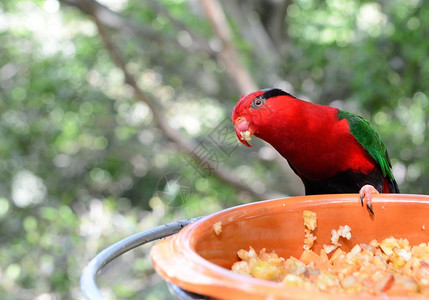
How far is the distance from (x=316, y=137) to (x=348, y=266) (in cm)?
70

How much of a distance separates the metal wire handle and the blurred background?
92.9 inches

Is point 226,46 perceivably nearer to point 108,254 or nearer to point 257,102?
point 257,102

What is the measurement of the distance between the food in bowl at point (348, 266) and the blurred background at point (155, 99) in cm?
250

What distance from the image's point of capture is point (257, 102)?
150 centimetres

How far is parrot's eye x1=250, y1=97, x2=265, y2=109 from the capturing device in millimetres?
1486

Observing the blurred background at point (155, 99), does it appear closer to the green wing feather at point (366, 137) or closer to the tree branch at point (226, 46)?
the tree branch at point (226, 46)

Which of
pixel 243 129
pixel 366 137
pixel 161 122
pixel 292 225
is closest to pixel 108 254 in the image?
pixel 292 225

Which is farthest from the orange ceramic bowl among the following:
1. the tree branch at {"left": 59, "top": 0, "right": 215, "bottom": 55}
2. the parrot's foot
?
the tree branch at {"left": 59, "top": 0, "right": 215, "bottom": 55}

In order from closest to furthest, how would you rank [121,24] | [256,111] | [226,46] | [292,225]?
[292,225] < [256,111] < [121,24] < [226,46]

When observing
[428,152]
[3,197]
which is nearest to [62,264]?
[3,197]

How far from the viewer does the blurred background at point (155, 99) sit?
12.2ft

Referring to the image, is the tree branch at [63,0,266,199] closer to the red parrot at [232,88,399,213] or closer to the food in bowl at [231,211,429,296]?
the red parrot at [232,88,399,213]

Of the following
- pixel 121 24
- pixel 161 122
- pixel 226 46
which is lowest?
pixel 161 122

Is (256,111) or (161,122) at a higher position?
(256,111)
